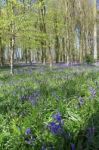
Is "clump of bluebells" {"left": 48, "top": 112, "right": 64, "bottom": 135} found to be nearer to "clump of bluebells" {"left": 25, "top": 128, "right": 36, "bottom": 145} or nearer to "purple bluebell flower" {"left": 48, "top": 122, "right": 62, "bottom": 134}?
"purple bluebell flower" {"left": 48, "top": 122, "right": 62, "bottom": 134}

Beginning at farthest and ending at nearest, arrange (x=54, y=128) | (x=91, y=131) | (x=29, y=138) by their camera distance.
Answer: (x=91, y=131), (x=29, y=138), (x=54, y=128)

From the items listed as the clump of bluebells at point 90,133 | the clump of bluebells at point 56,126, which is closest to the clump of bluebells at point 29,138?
the clump of bluebells at point 56,126

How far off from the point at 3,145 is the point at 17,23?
16412 millimetres

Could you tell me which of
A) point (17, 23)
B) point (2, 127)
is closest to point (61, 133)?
point (2, 127)

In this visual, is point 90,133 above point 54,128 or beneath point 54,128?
beneath

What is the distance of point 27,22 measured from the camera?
20234mm

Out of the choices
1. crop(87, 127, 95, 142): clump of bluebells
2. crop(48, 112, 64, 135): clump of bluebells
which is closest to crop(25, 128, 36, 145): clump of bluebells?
crop(48, 112, 64, 135): clump of bluebells

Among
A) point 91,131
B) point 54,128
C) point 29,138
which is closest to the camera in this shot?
point 54,128

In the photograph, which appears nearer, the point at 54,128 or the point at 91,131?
the point at 54,128

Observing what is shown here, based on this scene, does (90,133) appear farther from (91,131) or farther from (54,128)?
(54,128)

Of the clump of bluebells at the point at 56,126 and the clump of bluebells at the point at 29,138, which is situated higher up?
the clump of bluebells at the point at 56,126

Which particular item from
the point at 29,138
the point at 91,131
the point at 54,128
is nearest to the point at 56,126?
the point at 54,128

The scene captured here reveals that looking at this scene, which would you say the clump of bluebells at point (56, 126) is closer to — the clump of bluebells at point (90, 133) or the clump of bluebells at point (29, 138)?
the clump of bluebells at point (29, 138)

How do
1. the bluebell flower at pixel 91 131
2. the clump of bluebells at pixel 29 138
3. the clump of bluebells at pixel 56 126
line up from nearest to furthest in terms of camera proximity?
the clump of bluebells at pixel 29 138 → the clump of bluebells at pixel 56 126 → the bluebell flower at pixel 91 131
